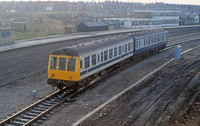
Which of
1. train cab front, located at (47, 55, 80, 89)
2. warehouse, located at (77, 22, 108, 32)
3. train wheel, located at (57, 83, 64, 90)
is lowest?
train wheel, located at (57, 83, 64, 90)

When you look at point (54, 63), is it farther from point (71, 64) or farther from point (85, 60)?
point (85, 60)

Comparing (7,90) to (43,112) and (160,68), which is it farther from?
(160,68)

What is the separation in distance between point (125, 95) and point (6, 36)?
99.3ft

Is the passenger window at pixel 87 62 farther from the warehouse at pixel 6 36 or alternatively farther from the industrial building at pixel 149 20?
the industrial building at pixel 149 20

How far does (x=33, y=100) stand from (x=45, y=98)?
89 cm

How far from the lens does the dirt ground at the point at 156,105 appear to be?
12.4m

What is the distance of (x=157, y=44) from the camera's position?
33500mm

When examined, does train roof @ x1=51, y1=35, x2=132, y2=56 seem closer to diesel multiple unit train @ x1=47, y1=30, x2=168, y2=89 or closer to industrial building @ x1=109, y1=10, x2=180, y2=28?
diesel multiple unit train @ x1=47, y1=30, x2=168, y2=89

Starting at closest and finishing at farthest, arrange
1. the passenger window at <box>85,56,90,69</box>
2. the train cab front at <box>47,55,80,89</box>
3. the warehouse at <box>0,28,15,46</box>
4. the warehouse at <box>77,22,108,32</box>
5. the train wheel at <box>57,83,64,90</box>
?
the train cab front at <box>47,55,80,89</box> → the train wheel at <box>57,83,64,90</box> → the passenger window at <box>85,56,90,69</box> → the warehouse at <box>0,28,15,46</box> → the warehouse at <box>77,22,108,32</box>

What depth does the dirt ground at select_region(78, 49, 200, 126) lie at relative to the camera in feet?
40.8

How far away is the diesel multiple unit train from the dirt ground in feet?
9.94

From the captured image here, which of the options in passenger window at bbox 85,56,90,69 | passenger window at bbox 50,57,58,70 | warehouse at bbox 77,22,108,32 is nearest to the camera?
passenger window at bbox 50,57,58,70

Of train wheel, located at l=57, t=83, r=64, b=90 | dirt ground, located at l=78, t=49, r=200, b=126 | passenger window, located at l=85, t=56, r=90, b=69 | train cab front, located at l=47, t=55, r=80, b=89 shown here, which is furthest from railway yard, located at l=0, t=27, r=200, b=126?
passenger window, located at l=85, t=56, r=90, b=69

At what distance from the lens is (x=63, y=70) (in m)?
16.2
